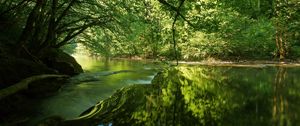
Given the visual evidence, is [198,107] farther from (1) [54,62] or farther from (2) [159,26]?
(1) [54,62]

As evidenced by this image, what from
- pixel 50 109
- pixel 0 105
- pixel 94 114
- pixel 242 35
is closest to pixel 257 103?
pixel 94 114

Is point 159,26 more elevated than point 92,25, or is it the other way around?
point 92,25

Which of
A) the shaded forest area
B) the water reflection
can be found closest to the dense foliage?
the shaded forest area

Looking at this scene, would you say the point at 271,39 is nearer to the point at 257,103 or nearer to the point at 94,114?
the point at 257,103

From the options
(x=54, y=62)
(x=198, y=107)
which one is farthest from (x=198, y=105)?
(x=54, y=62)

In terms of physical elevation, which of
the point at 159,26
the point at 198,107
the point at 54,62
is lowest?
the point at 198,107

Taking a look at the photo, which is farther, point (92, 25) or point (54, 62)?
point (92, 25)

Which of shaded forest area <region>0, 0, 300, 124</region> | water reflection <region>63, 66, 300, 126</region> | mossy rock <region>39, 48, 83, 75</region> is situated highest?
shaded forest area <region>0, 0, 300, 124</region>

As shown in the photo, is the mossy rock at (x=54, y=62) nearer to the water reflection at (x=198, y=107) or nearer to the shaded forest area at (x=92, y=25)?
the shaded forest area at (x=92, y=25)

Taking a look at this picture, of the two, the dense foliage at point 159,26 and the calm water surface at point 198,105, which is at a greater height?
the dense foliage at point 159,26

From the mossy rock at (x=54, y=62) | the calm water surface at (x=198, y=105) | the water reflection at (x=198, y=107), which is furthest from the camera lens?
the mossy rock at (x=54, y=62)

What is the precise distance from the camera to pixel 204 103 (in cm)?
1212

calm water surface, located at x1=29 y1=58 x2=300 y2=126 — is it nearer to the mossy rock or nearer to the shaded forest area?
the shaded forest area

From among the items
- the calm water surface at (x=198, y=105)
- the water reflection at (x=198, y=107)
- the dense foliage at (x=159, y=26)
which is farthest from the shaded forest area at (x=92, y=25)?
the water reflection at (x=198, y=107)
